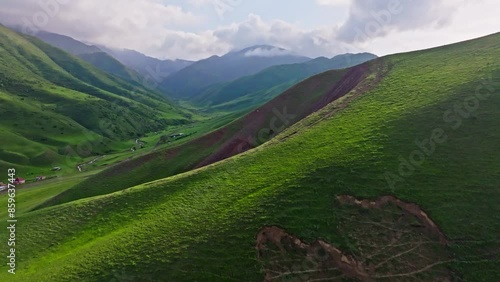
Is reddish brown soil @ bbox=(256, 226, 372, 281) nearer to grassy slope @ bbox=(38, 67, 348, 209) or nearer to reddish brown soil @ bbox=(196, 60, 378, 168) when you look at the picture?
reddish brown soil @ bbox=(196, 60, 378, 168)

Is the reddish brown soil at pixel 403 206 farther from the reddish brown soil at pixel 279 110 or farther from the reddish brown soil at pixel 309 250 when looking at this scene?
the reddish brown soil at pixel 279 110

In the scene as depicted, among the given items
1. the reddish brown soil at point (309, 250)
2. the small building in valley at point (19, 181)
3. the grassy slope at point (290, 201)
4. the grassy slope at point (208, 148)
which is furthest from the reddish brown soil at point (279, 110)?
the small building in valley at point (19, 181)

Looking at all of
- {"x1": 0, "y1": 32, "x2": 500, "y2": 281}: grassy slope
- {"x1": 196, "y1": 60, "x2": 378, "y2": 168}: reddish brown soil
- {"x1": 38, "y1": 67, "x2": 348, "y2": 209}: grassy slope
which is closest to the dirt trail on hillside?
{"x1": 0, "y1": 32, "x2": 500, "y2": 281}: grassy slope

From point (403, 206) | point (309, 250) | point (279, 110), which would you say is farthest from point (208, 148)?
point (403, 206)

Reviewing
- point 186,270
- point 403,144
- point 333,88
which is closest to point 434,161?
point 403,144

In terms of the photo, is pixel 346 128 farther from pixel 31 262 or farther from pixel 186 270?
pixel 31 262
